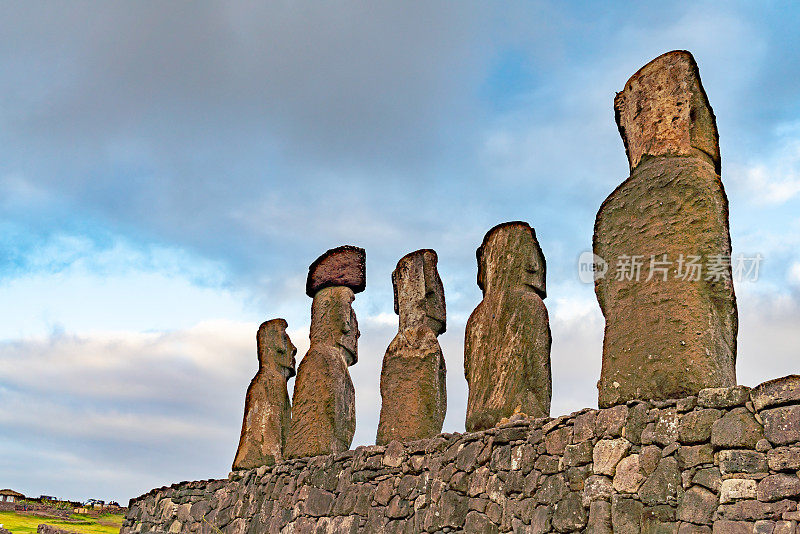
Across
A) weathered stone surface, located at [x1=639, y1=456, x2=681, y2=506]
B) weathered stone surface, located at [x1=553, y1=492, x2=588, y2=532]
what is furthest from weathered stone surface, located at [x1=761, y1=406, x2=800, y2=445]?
weathered stone surface, located at [x1=553, y1=492, x2=588, y2=532]

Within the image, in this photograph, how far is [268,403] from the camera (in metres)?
12.5

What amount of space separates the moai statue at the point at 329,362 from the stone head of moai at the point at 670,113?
17.4 ft

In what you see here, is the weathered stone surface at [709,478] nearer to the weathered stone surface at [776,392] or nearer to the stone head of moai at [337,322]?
the weathered stone surface at [776,392]

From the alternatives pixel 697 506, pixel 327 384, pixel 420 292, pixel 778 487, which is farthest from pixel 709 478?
pixel 327 384

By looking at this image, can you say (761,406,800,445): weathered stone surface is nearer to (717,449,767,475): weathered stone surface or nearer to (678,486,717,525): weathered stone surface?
(717,449,767,475): weathered stone surface

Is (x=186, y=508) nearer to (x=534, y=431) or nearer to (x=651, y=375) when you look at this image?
(x=534, y=431)

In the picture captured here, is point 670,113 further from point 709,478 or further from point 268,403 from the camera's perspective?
point 268,403

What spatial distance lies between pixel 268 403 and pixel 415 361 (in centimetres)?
373

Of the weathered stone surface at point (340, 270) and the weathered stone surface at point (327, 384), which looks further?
the weathered stone surface at point (340, 270)

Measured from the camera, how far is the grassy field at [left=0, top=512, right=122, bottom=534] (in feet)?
62.5

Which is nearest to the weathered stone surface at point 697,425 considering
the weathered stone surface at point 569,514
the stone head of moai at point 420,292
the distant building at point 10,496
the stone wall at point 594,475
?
the stone wall at point 594,475

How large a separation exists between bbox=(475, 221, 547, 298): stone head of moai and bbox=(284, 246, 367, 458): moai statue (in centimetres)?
296

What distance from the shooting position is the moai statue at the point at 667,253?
6.55 meters

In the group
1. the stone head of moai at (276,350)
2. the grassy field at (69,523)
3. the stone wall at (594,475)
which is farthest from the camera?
the grassy field at (69,523)
